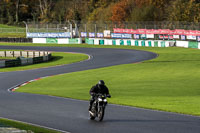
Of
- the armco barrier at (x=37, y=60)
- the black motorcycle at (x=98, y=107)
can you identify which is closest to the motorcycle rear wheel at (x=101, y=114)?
the black motorcycle at (x=98, y=107)

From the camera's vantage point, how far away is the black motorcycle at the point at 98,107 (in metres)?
16.8

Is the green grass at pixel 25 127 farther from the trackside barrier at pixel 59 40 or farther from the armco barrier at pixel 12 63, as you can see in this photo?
the trackside barrier at pixel 59 40

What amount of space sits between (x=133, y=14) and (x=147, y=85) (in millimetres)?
76708

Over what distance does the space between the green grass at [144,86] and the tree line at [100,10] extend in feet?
174

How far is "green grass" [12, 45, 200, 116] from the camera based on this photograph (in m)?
22.3

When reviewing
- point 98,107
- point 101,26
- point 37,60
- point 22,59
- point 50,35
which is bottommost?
point 37,60

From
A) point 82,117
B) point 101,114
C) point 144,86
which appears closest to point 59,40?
point 144,86

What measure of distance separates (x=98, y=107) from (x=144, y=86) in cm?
1354

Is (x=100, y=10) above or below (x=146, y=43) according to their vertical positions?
above

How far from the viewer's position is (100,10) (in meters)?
125

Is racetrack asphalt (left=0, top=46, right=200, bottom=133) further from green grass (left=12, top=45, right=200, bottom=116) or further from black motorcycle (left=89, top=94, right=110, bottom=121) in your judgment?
green grass (left=12, top=45, right=200, bottom=116)

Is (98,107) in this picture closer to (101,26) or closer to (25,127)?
(25,127)

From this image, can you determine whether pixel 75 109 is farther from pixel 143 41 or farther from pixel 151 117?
pixel 143 41

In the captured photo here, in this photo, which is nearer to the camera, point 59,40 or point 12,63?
point 12,63
